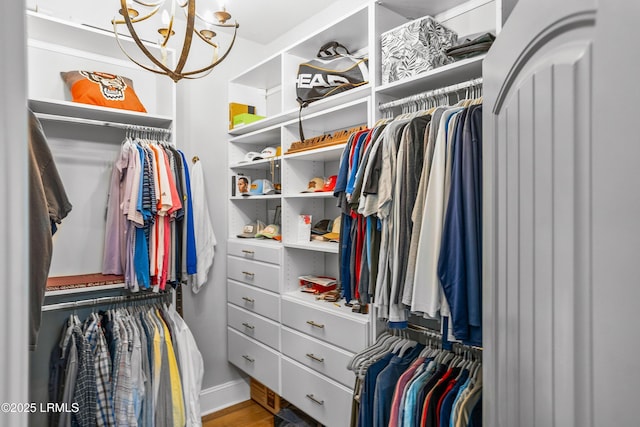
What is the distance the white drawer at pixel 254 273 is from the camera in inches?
98.5

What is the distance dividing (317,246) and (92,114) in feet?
5.01

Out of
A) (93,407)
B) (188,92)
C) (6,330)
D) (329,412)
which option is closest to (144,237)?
(93,407)

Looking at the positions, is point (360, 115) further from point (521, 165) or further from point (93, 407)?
point (93, 407)

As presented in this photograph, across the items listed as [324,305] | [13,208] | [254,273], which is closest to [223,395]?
[254,273]

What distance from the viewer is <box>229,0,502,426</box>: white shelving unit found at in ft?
6.13

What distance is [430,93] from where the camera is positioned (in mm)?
1667

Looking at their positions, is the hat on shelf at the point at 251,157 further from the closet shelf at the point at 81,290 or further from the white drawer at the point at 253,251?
the closet shelf at the point at 81,290

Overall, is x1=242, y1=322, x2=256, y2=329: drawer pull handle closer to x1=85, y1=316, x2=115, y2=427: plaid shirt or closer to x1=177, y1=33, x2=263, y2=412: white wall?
x1=177, y1=33, x2=263, y2=412: white wall

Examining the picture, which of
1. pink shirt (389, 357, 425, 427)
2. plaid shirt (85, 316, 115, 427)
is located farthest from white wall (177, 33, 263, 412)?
pink shirt (389, 357, 425, 427)

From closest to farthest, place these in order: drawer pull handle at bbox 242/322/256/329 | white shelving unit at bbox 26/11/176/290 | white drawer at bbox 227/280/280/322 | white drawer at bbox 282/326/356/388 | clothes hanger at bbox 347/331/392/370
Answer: clothes hanger at bbox 347/331/392/370 < white drawer at bbox 282/326/356/388 < white shelving unit at bbox 26/11/176/290 < white drawer at bbox 227/280/280/322 < drawer pull handle at bbox 242/322/256/329

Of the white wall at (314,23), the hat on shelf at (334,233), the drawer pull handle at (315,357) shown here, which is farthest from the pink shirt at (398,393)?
the white wall at (314,23)

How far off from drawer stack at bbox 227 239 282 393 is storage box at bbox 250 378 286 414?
202 mm

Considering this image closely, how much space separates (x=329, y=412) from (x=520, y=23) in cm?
198

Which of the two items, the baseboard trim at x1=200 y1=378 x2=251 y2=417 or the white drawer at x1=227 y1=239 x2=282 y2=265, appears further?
the baseboard trim at x1=200 y1=378 x2=251 y2=417
